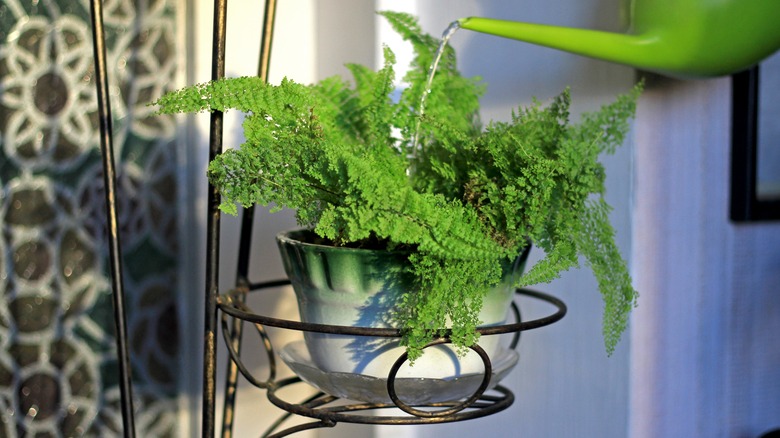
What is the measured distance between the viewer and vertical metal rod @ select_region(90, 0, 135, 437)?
536 millimetres

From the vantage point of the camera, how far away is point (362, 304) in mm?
496

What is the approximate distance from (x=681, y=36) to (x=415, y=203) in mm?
295

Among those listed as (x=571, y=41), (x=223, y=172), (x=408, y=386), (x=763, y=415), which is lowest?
(x=763, y=415)

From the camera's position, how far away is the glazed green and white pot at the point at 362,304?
Answer: 1.59ft

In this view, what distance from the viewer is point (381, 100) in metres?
0.52

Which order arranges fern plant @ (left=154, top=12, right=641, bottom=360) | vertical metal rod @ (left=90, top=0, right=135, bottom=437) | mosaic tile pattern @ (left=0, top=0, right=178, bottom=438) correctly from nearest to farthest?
1. fern plant @ (left=154, top=12, right=641, bottom=360)
2. vertical metal rod @ (left=90, top=0, right=135, bottom=437)
3. mosaic tile pattern @ (left=0, top=0, right=178, bottom=438)

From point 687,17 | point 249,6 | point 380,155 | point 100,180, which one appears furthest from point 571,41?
point 100,180

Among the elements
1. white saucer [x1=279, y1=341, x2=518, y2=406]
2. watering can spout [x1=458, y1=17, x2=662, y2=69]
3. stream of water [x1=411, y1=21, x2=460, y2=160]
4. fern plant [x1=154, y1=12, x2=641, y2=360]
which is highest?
watering can spout [x1=458, y1=17, x2=662, y2=69]

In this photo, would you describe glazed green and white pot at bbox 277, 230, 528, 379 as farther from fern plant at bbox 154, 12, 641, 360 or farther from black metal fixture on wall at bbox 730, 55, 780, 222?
black metal fixture on wall at bbox 730, 55, 780, 222

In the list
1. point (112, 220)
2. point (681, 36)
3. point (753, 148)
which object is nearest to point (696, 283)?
point (753, 148)

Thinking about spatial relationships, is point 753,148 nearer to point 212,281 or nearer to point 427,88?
point 427,88

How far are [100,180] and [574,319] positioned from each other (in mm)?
494

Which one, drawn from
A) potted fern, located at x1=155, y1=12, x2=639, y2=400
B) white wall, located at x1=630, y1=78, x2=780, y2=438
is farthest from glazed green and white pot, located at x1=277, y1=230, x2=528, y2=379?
white wall, located at x1=630, y1=78, x2=780, y2=438

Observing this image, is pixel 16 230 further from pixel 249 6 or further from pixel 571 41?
pixel 571 41
